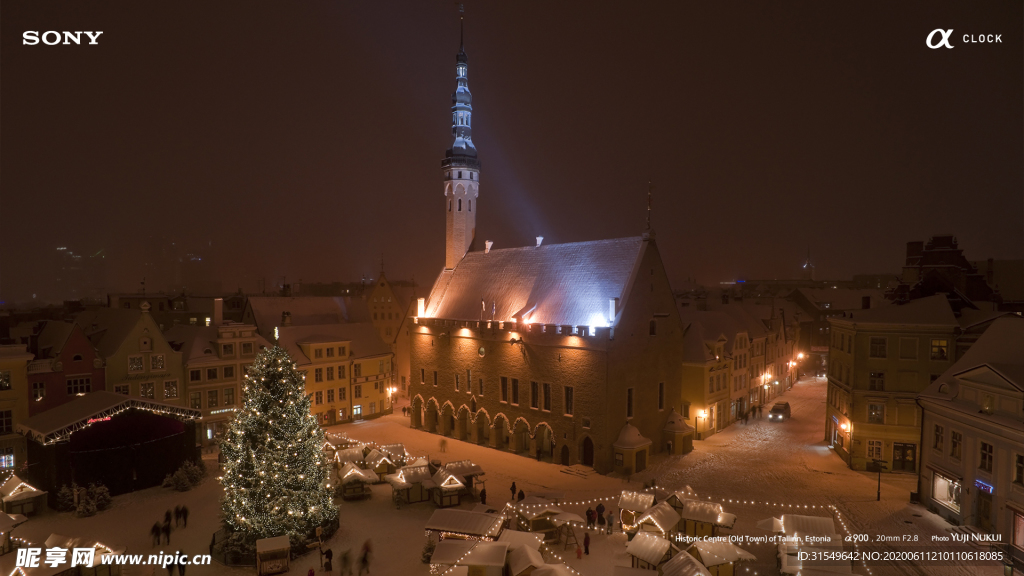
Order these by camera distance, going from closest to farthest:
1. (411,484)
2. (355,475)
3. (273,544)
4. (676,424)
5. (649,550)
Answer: (649,550) < (273,544) < (411,484) < (355,475) < (676,424)

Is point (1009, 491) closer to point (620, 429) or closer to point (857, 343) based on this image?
Result: point (857, 343)

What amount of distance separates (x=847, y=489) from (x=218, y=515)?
117ft

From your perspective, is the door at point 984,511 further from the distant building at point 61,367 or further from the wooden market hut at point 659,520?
the distant building at point 61,367

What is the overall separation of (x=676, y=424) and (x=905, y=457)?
1438cm

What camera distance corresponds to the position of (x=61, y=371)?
113 feet

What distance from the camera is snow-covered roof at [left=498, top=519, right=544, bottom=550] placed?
71.8 feet

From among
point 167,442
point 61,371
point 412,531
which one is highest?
point 61,371

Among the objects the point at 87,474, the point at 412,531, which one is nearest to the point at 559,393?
the point at 412,531

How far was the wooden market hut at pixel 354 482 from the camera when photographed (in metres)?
31.1

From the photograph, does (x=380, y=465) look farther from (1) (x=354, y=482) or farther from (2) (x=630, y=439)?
(2) (x=630, y=439)

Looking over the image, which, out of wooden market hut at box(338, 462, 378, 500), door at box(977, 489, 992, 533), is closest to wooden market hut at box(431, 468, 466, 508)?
wooden market hut at box(338, 462, 378, 500)

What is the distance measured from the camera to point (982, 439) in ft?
82.6

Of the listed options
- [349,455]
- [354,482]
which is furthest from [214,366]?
[354,482]

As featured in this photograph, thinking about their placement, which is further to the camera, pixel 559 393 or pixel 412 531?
pixel 559 393
